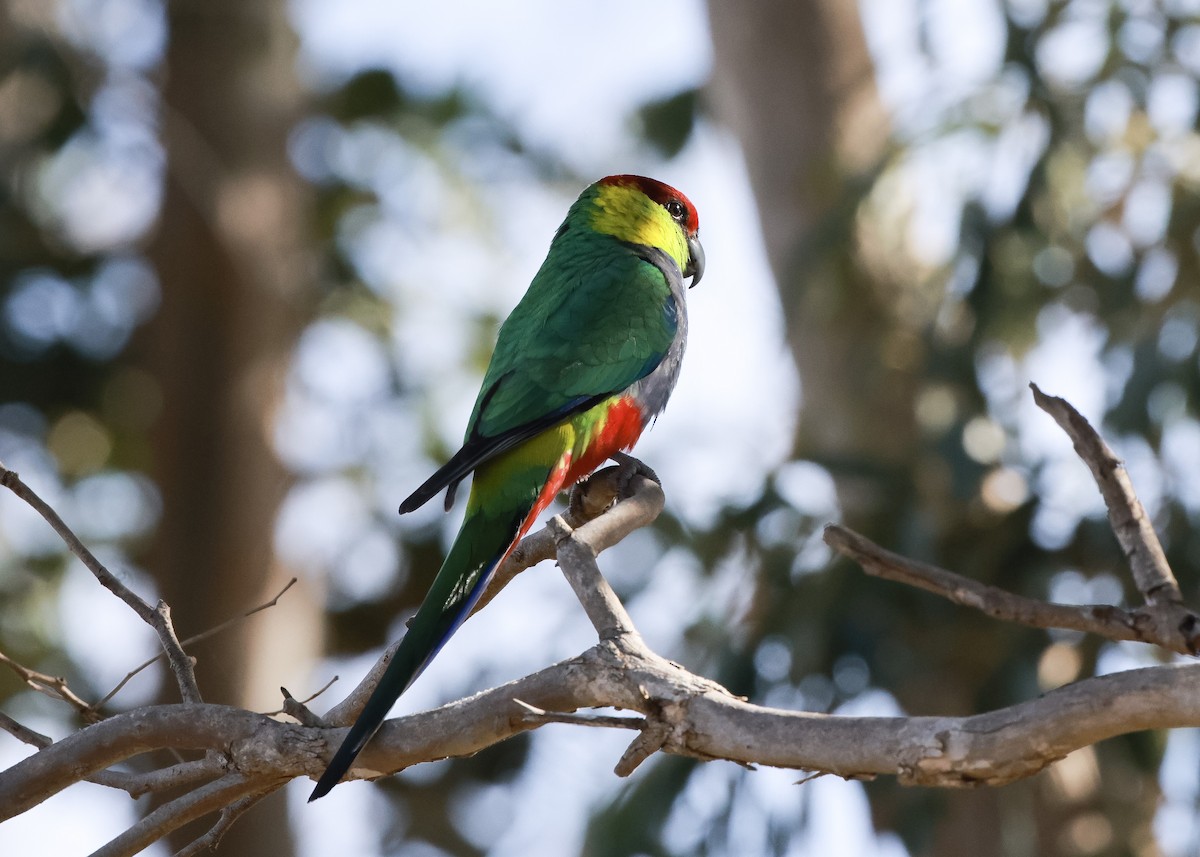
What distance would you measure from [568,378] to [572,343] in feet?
0.62

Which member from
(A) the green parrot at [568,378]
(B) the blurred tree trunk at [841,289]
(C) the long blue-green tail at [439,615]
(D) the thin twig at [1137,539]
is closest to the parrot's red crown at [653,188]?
(A) the green parrot at [568,378]

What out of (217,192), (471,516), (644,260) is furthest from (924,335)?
(217,192)

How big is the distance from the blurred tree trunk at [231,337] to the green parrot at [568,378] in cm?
382

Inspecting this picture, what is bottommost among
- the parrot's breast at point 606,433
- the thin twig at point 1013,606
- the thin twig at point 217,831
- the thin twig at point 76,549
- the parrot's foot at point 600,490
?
the thin twig at point 1013,606

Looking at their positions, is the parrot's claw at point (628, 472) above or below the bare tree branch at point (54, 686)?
above

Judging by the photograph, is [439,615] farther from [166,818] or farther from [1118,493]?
[1118,493]

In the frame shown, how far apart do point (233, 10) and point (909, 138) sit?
4.59m

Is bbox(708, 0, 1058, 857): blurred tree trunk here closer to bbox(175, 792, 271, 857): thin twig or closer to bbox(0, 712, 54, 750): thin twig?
bbox(175, 792, 271, 857): thin twig

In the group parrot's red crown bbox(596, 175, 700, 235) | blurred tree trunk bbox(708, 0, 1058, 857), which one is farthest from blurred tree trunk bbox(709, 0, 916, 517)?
parrot's red crown bbox(596, 175, 700, 235)

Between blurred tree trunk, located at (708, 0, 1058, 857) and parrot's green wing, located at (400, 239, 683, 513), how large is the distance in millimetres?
1978

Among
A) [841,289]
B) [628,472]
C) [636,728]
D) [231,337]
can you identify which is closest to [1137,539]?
[636,728]

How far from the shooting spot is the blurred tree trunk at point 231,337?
747cm

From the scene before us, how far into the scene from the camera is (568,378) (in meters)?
3.53

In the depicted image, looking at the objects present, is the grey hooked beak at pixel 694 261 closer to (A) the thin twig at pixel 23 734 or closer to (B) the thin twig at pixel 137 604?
(B) the thin twig at pixel 137 604
